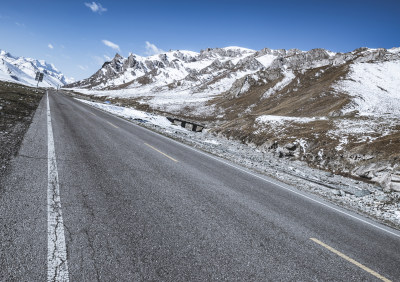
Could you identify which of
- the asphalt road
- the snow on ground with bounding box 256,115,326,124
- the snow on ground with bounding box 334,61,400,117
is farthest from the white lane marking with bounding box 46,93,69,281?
the snow on ground with bounding box 334,61,400,117

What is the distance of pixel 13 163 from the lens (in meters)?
5.93

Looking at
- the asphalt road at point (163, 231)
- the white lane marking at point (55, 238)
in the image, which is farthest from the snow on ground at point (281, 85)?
the white lane marking at point (55, 238)

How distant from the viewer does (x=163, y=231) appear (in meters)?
4.13

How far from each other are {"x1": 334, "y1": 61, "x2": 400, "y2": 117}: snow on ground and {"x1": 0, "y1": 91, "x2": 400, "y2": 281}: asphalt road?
96.3ft

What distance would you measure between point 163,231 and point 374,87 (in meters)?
64.1

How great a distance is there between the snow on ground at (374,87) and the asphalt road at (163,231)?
96.3 ft

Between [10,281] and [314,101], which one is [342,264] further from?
[314,101]

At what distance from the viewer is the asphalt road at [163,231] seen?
317cm

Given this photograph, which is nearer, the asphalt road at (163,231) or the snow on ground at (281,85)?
the asphalt road at (163,231)

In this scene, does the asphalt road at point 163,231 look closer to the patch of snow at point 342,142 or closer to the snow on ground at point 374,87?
the patch of snow at point 342,142

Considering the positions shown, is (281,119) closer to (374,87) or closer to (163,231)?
(163,231)

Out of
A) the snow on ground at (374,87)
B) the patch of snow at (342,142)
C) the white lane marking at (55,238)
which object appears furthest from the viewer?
the snow on ground at (374,87)

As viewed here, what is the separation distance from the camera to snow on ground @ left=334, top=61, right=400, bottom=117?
35656 millimetres

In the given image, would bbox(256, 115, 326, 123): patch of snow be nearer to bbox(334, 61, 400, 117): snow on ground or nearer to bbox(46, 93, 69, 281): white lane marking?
bbox(334, 61, 400, 117): snow on ground
